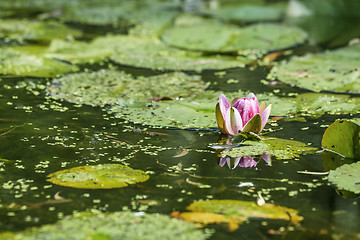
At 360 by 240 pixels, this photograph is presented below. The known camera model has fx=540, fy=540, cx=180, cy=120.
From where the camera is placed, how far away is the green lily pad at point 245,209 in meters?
1.50

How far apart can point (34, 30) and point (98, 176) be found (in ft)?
10.4

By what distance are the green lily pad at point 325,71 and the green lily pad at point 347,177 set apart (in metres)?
1.04

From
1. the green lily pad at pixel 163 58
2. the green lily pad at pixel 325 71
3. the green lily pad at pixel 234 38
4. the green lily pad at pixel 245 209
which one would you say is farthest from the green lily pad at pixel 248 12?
the green lily pad at pixel 245 209

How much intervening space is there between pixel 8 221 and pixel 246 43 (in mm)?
2678

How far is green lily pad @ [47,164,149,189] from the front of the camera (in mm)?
1707

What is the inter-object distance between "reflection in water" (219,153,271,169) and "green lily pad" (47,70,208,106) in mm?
744

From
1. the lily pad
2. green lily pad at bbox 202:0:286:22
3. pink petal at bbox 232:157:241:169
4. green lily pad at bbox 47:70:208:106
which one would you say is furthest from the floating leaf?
green lily pad at bbox 202:0:286:22

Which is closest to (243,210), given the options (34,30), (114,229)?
(114,229)

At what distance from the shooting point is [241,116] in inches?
83.5

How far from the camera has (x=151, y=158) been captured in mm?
1953

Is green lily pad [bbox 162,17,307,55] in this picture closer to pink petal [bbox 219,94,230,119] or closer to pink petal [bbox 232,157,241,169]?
pink petal [bbox 219,94,230,119]

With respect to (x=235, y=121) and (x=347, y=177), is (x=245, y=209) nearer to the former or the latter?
(x=347, y=177)

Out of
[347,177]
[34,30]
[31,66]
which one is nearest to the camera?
[347,177]

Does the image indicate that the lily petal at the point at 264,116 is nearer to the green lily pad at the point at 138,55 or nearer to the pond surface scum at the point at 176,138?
the pond surface scum at the point at 176,138
